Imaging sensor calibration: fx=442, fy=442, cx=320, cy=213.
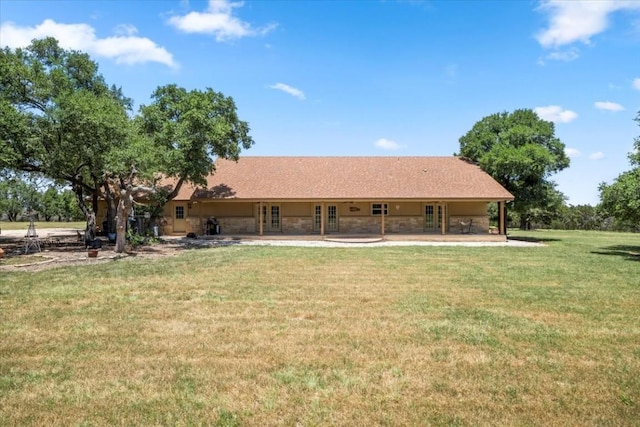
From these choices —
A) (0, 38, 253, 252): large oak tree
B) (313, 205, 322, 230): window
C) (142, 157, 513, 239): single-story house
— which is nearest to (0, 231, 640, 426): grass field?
(0, 38, 253, 252): large oak tree

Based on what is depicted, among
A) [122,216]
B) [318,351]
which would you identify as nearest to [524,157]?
[122,216]

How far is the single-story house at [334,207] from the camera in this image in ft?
82.9

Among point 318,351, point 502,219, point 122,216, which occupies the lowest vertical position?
point 318,351

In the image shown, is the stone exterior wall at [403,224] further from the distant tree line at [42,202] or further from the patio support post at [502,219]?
the distant tree line at [42,202]

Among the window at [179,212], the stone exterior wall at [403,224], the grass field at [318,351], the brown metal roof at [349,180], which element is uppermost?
the brown metal roof at [349,180]

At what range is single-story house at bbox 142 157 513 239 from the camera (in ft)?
82.9

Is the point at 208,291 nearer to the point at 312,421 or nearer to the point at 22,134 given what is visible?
the point at 312,421

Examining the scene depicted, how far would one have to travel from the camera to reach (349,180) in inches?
1053

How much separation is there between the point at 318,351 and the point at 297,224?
2111cm

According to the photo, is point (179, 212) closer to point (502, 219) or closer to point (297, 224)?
point (297, 224)

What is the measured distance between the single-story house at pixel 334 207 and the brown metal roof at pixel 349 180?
0.06 meters

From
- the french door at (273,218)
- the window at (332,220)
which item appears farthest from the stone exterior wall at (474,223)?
the french door at (273,218)

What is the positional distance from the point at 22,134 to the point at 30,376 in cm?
1506

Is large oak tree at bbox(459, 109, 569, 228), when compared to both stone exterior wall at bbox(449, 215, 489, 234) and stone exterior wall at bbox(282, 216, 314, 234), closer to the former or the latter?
stone exterior wall at bbox(449, 215, 489, 234)
